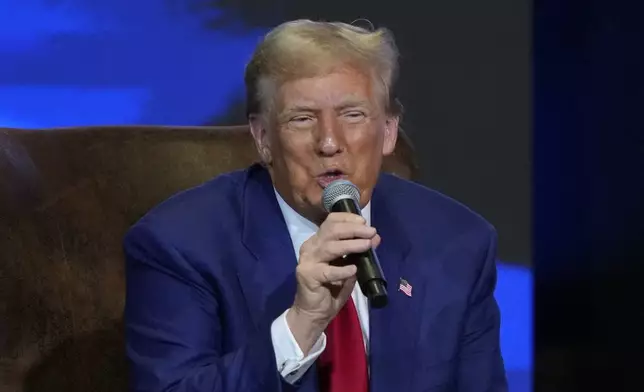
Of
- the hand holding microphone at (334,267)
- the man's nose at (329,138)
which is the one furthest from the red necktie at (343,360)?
the man's nose at (329,138)

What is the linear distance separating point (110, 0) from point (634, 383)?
1595 mm

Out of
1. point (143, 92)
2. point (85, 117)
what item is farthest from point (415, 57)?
point (85, 117)

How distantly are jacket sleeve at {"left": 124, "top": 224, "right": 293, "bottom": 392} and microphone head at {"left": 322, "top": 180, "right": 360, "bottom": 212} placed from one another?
7.2 inches

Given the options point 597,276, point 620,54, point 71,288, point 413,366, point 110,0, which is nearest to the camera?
point 413,366

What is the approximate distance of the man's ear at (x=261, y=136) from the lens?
3.98 feet

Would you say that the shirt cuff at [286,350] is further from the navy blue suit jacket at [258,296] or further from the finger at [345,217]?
the finger at [345,217]

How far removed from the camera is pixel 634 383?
2.29 metres

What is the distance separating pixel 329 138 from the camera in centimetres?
112

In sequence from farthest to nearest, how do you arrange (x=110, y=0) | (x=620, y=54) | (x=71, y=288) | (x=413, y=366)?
(x=620, y=54), (x=110, y=0), (x=71, y=288), (x=413, y=366)

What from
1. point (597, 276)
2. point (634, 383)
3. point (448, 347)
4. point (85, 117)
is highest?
point (85, 117)

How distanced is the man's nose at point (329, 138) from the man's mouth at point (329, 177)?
1.0 inches

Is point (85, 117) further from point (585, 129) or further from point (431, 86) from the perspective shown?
point (585, 129)


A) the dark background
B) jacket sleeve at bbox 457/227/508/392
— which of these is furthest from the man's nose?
the dark background

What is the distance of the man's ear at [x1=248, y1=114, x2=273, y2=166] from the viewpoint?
3.98ft
